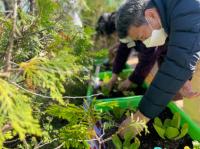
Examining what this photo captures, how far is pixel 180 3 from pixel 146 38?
372 mm

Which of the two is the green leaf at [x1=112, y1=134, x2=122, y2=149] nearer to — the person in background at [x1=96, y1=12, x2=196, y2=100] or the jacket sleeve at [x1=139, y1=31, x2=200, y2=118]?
the jacket sleeve at [x1=139, y1=31, x2=200, y2=118]

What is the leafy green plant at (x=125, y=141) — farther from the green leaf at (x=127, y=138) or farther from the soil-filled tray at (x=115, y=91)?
the soil-filled tray at (x=115, y=91)

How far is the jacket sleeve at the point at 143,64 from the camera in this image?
280cm

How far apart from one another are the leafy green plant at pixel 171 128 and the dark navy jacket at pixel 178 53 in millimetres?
306

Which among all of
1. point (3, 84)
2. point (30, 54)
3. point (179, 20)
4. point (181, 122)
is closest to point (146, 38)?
point (179, 20)

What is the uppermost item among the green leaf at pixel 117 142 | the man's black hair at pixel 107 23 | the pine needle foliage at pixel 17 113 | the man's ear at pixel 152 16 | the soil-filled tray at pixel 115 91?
the pine needle foliage at pixel 17 113

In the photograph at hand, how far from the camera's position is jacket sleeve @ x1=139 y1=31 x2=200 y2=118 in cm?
183

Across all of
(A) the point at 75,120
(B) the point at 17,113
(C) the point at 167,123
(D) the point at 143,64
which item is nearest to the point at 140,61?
(D) the point at 143,64

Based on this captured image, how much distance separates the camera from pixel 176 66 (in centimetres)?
185

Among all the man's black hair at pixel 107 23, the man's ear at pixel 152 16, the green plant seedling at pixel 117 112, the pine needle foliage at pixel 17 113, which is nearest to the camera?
the pine needle foliage at pixel 17 113

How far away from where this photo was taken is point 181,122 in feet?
7.79

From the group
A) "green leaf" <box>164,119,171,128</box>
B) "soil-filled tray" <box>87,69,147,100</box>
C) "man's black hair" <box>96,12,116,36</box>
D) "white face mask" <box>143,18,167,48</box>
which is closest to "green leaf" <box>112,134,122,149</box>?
"green leaf" <box>164,119,171,128</box>

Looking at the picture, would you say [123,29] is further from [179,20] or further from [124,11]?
[179,20]

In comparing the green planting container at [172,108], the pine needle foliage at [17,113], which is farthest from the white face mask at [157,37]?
the pine needle foliage at [17,113]
